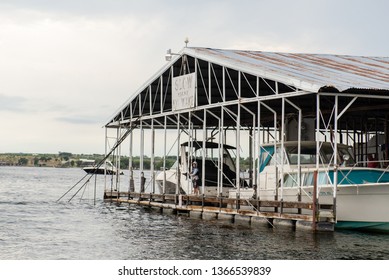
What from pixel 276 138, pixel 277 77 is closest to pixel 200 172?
pixel 276 138

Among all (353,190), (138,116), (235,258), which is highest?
(138,116)

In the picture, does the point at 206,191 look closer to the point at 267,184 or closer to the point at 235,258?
the point at 267,184

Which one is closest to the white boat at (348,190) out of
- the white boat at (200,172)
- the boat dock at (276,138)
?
the boat dock at (276,138)

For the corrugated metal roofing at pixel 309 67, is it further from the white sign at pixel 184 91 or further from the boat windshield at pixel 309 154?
the boat windshield at pixel 309 154

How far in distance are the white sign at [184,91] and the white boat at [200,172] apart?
2.08 meters

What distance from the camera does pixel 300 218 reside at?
27.3 m

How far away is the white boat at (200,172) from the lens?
36.9m

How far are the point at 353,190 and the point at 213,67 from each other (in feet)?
32.9

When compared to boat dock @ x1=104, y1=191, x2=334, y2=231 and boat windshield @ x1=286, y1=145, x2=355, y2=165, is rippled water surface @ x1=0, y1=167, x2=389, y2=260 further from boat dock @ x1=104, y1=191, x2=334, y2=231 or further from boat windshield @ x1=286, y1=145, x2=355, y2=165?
boat windshield @ x1=286, y1=145, x2=355, y2=165

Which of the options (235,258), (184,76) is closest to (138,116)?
(184,76)

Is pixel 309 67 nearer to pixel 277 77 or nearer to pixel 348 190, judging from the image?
pixel 277 77

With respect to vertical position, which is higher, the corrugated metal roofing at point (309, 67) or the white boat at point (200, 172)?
the corrugated metal roofing at point (309, 67)

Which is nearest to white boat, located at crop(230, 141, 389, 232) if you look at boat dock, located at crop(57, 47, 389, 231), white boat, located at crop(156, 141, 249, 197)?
boat dock, located at crop(57, 47, 389, 231)
